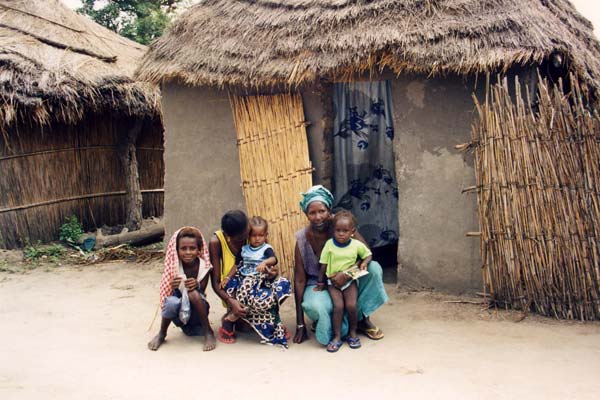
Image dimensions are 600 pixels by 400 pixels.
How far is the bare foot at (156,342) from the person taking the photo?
407 centimetres

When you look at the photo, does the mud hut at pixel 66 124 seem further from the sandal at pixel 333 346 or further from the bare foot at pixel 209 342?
the sandal at pixel 333 346

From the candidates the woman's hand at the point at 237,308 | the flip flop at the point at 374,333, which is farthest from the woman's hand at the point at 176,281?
the flip flop at the point at 374,333

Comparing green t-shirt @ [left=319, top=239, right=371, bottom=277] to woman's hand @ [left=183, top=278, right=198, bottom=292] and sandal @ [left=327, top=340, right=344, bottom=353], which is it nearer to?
sandal @ [left=327, top=340, right=344, bottom=353]

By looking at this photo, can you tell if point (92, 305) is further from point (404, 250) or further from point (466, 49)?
point (466, 49)

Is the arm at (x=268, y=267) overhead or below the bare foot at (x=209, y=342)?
overhead

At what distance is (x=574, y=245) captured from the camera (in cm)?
421

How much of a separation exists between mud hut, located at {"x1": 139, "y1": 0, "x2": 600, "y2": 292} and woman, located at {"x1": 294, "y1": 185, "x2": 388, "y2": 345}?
3.83 feet

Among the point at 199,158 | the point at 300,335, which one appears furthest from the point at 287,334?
the point at 199,158

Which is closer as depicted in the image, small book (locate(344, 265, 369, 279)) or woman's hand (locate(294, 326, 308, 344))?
small book (locate(344, 265, 369, 279))

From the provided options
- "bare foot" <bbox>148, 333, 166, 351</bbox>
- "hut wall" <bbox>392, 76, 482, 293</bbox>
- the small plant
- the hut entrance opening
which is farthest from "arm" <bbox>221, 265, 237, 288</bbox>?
the small plant

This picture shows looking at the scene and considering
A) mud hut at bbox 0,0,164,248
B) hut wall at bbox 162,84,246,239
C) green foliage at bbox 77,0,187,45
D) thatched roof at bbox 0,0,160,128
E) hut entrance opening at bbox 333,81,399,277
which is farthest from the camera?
green foliage at bbox 77,0,187,45

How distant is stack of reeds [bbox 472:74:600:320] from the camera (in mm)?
4172

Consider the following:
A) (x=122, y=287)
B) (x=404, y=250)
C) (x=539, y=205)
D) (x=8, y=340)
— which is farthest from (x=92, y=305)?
(x=539, y=205)

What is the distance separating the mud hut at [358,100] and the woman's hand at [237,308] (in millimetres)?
1476
